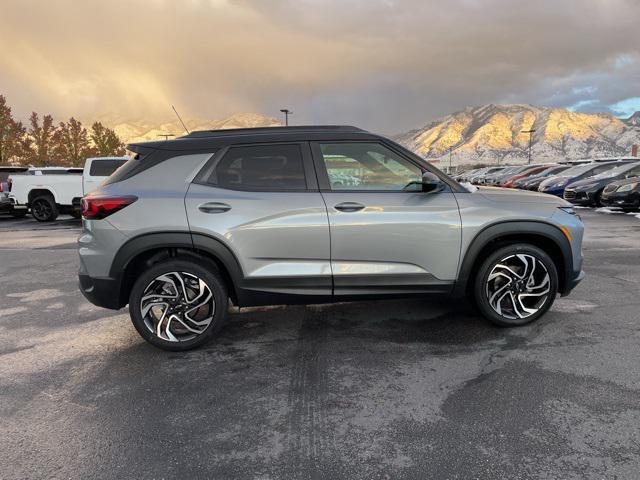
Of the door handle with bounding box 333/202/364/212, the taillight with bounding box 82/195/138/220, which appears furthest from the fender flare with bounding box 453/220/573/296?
the taillight with bounding box 82/195/138/220

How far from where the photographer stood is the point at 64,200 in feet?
46.8

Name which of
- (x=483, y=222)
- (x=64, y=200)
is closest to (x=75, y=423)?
(x=483, y=222)

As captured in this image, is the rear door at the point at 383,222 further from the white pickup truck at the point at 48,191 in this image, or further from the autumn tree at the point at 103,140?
the autumn tree at the point at 103,140

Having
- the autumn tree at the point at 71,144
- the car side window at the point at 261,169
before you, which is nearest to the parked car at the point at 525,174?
the car side window at the point at 261,169

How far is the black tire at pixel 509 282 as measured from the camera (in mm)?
4094

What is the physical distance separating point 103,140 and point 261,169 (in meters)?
65.4

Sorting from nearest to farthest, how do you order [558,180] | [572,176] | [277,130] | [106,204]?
1. [106,204]
2. [277,130]
3. [572,176]
4. [558,180]

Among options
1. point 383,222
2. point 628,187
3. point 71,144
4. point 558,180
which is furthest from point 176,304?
point 71,144

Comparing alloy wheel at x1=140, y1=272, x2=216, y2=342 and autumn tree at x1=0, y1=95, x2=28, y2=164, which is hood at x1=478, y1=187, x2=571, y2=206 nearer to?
alloy wheel at x1=140, y1=272, x2=216, y2=342

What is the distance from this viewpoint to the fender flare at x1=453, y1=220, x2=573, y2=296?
13.0ft

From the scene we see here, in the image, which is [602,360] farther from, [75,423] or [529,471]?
[75,423]

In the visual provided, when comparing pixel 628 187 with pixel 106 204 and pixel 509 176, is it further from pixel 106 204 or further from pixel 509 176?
pixel 509 176

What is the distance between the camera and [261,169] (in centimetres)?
387

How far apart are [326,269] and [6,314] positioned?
3737 millimetres
